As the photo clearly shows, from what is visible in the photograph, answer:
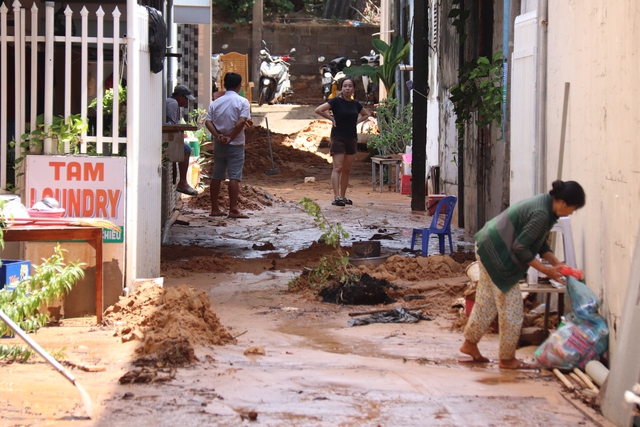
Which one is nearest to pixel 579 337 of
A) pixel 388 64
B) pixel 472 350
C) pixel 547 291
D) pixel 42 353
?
pixel 547 291

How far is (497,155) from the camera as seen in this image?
33.5 ft

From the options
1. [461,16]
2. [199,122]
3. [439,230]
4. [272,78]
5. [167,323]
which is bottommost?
[167,323]

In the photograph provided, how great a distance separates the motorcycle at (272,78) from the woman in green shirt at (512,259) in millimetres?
24379

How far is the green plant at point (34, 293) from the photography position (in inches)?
227

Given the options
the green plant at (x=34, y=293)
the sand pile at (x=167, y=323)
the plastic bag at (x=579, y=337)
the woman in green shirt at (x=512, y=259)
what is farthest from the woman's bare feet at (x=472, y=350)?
the green plant at (x=34, y=293)

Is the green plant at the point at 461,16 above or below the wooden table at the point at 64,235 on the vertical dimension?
above

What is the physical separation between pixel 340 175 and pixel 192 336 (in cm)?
904

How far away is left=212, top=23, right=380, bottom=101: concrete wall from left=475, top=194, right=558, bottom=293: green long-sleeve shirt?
A: 25.3 metres

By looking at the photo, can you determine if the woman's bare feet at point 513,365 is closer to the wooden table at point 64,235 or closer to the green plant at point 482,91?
the wooden table at point 64,235

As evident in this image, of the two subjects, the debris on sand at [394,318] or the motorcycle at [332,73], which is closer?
the debris on sand at [394,318]

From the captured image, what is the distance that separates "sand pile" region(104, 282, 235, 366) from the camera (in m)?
5.54

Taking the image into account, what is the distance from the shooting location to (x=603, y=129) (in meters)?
5.50

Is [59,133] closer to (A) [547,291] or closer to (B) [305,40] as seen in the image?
(A) [547,291]

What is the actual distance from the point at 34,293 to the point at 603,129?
3938 mm
